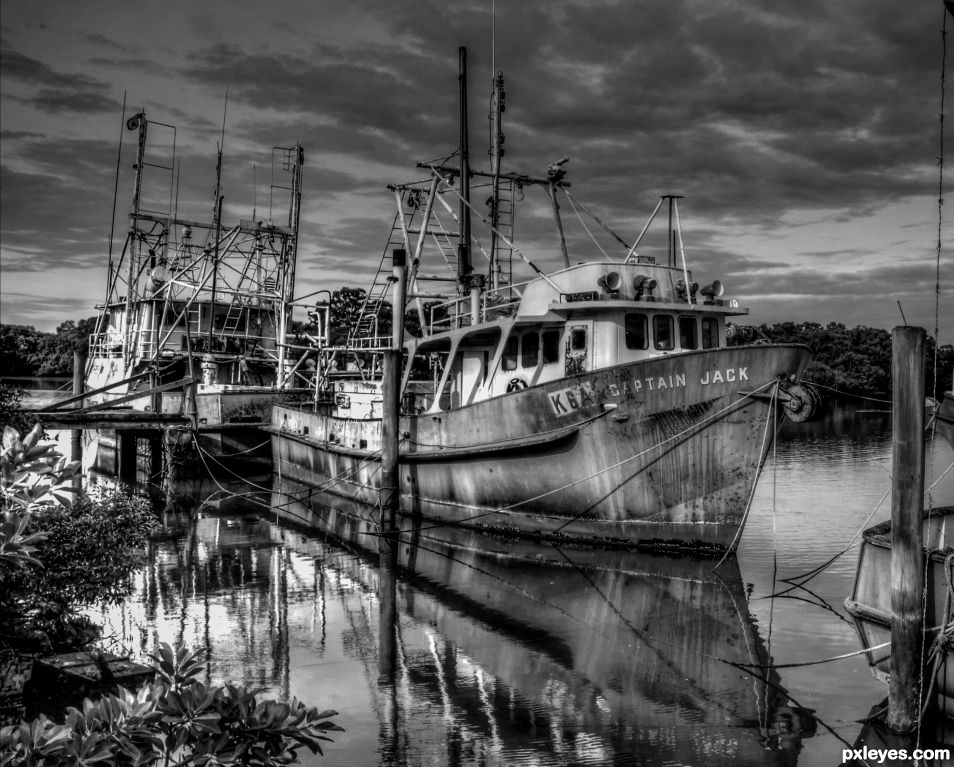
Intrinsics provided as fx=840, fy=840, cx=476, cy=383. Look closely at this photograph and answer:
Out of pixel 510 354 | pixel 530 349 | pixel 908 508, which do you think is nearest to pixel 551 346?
pixel 530 349

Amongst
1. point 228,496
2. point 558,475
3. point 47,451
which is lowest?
point 228,496

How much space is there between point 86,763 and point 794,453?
34698 millimetres

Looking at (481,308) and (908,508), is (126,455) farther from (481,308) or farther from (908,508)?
(908,508)

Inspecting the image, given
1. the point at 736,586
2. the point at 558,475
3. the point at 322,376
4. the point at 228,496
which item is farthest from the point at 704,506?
the point at 322,376

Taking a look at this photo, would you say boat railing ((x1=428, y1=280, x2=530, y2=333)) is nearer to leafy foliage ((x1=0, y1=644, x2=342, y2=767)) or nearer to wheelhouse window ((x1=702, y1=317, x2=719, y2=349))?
wheelhouse window ((x1=702, y1=317, x2=719, y2=349))

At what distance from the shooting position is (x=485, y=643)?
10.9 meters

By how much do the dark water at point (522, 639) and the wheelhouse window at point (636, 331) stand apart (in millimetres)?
3941

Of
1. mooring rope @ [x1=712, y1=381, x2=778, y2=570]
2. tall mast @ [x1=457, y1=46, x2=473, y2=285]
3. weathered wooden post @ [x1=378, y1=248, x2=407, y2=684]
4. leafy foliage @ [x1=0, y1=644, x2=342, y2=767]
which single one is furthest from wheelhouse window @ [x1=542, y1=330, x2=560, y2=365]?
leafy foliage @ [x1=0, y1=644, x2=342, y2=767]

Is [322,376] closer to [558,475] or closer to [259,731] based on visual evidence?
[558,475]

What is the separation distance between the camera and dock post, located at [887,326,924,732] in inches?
291

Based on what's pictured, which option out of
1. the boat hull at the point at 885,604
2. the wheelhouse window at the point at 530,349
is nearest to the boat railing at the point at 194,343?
the wheelhouse window at the point at 530,349

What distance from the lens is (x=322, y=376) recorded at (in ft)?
92.2

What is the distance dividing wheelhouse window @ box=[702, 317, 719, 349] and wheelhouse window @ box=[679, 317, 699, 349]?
0.26 m

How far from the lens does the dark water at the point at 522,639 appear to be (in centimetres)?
791
